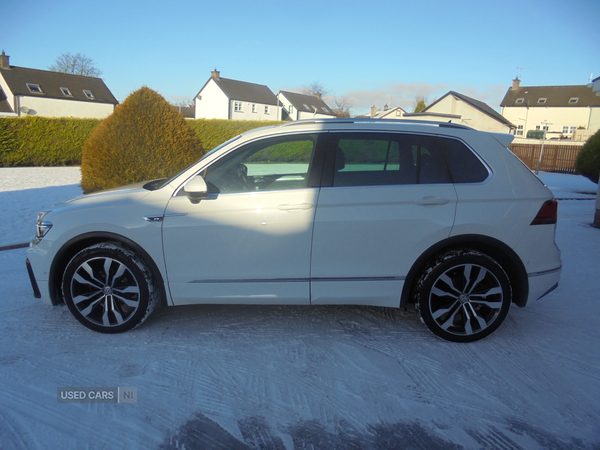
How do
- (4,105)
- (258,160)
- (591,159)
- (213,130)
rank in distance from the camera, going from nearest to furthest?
1. (258,160)
2. (591,159)
3. (213,130)
4. (4,105)

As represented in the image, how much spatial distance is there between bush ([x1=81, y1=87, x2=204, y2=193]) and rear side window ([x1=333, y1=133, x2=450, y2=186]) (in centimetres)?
715

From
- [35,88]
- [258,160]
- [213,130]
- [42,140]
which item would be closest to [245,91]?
[35,88]

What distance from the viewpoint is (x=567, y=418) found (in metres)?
2.77

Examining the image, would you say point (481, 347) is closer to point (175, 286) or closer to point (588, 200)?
point (175, 286)

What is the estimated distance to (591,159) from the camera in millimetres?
13258

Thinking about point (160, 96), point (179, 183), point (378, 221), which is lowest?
point (378, 221)

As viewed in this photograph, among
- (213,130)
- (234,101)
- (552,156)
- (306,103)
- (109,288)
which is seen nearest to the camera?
(109,288)

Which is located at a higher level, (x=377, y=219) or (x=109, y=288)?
(x=377, y=219)

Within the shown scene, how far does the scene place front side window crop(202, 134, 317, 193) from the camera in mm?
3700

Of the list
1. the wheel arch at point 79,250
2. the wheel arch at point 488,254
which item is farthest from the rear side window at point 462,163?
the wheel arch at point 79,250

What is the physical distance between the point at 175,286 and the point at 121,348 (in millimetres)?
652

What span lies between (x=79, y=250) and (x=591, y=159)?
1448 centimetres

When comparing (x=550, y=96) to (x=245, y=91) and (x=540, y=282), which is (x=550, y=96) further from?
(x=540, y=282)

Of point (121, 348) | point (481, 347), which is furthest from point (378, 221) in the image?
point (121, 348)
